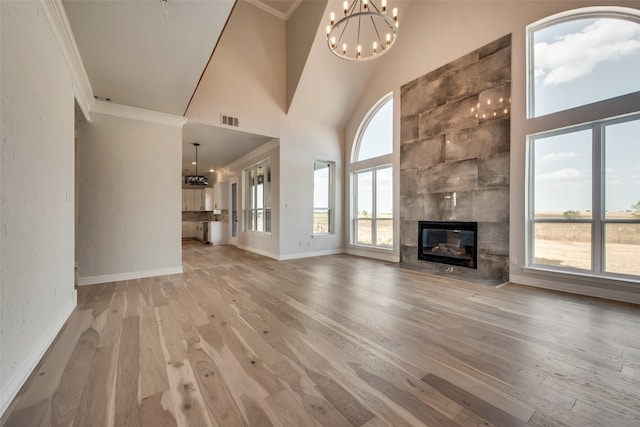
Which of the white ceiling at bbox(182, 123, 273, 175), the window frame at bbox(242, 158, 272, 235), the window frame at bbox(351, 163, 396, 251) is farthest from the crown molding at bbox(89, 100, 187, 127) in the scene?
the window frame at bbox(351, 163, 396, 251)

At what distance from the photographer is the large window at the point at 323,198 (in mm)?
6887

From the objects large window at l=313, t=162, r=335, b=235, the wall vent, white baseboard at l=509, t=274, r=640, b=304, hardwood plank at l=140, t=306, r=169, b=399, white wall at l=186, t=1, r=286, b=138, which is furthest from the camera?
large window at l=313, t=162, r=335, b=235

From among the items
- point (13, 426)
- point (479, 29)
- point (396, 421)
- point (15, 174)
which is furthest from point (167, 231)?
point (479, 29)

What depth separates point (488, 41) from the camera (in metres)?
4.40

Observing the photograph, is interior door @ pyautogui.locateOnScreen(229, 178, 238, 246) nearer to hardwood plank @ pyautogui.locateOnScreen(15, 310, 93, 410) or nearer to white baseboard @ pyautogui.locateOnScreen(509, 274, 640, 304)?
hardwood plank @ pyautogui.locateOnScreen(15, 310, 93, 410)

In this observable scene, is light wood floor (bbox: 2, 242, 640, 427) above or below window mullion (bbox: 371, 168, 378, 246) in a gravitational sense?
below

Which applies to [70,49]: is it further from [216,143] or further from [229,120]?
[216,143]

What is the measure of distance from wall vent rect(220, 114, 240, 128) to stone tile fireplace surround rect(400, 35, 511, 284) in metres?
3.54

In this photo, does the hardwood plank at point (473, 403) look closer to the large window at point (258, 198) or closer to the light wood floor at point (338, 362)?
the light wood floor at point (338, 362)

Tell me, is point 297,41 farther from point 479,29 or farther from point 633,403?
point 633,403

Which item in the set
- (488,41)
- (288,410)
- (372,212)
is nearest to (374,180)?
(372,212)

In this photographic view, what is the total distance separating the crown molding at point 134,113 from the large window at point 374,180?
13.7 feet

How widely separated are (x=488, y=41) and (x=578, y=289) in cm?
408

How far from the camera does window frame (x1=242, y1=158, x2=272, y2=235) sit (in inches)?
273
